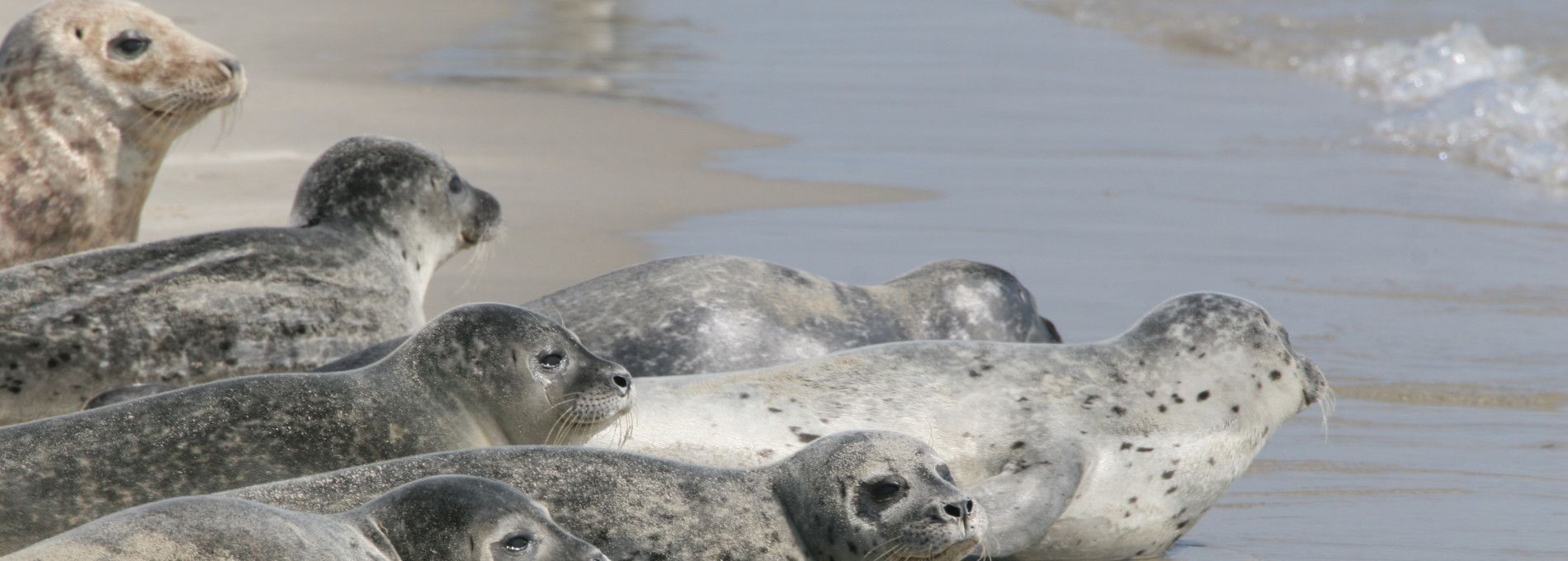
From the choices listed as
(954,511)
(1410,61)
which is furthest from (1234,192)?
(954,511)

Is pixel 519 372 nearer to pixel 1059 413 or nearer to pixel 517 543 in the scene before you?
pixel 517 543

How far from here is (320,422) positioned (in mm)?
3646

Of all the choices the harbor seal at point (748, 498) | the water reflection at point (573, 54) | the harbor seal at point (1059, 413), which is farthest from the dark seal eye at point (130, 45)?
the water reflection at point (573, 54)

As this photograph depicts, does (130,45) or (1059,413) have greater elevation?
(130,45)

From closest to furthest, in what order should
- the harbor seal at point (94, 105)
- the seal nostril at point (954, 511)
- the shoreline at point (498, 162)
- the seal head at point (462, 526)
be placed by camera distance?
the seal head at point (462, 526) < the seal nostril at point (954, 511) < the harbor seal at point (94, 105) < the shoreline at point (498, 162)

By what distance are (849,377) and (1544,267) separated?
4.05m

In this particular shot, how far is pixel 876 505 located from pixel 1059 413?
43.6 inches

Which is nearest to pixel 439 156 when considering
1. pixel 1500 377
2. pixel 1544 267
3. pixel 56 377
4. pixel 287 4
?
pixel 56 377

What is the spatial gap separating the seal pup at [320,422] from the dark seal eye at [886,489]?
71 cm

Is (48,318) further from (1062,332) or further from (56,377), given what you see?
(1062,332)

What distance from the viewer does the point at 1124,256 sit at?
7492 millimetres

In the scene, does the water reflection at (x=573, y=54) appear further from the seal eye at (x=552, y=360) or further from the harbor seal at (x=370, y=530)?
the harbor seal at (x=370, y=530)

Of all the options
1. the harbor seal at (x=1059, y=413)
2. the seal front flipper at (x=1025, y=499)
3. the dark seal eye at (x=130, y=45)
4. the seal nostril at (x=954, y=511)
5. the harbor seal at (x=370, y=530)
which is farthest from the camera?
the dark seal eye at (x=130, y=45)

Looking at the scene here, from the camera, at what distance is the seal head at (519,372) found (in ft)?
12.8
